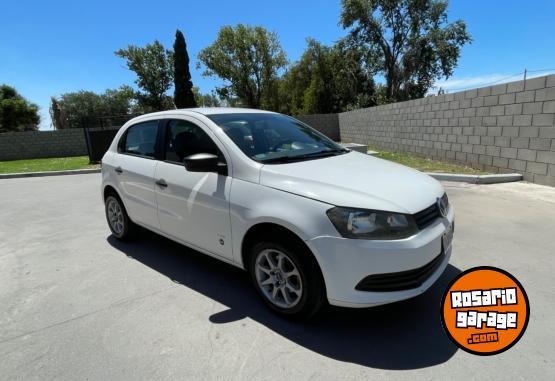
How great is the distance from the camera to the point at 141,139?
4.19 meters

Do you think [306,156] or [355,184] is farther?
[306,156]

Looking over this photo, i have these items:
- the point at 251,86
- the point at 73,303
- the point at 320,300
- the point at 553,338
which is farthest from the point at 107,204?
the point at 251,86

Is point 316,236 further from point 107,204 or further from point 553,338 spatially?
point 107,204

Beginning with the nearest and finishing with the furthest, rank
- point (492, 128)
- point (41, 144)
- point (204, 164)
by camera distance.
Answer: point (204, 164), point (492, 128), point (41, 144)

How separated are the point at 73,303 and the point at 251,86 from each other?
34.2m

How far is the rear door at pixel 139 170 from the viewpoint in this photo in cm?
382

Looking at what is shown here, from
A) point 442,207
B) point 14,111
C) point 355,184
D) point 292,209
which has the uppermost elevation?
point 14,111

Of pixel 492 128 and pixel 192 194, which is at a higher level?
pixel 492 128

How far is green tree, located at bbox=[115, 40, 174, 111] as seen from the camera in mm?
34906

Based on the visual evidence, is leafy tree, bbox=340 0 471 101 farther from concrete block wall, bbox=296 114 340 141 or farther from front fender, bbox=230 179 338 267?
front fender, bbox=230 179 338 267

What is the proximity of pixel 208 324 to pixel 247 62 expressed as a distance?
34555mm

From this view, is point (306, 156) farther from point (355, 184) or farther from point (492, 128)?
point (492, 128)

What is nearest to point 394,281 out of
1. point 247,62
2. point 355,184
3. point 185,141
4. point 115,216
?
point 355,184

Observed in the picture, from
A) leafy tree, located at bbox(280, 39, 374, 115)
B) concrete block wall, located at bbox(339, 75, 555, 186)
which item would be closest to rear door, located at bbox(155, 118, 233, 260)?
concrete block wall, located at bbox(339, 75, 555, 186)
